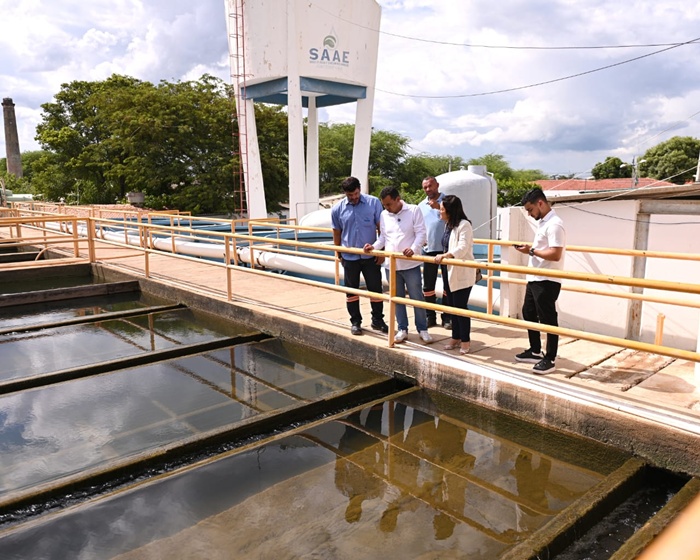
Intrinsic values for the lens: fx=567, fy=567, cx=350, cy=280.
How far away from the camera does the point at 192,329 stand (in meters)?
7.71

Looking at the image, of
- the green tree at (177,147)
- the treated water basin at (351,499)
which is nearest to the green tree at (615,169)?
the green tree at (177,147)

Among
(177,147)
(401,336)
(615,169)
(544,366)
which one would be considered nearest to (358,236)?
(401,336)

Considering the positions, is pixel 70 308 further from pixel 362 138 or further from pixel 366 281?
pixel 362 138

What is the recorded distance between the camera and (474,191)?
11.0 metres

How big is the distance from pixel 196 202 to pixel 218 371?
23975 mm

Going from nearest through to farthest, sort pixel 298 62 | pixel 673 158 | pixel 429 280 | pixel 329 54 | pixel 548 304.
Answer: pixel 548 304
pixel 429 280
pixel 298 62
pixel 329 54
pixel 673 158

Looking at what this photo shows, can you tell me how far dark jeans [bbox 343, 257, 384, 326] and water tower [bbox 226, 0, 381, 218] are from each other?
46.6 ft

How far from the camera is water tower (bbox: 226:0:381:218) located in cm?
1858

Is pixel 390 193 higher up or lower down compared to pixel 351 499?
higher up

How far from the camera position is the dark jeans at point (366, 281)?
5.75 meters

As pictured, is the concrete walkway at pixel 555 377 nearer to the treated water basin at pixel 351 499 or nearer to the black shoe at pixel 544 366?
the black shoe at pixel 544 366

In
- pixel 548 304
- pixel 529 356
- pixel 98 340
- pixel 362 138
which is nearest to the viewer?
pixel 548 304

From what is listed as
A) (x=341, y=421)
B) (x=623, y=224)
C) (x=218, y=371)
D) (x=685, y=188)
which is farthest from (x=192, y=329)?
(x=685, y=188)

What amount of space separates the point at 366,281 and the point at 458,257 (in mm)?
1157
